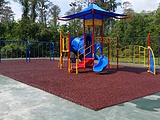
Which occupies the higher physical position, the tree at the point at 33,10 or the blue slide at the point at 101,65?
the tree at the point at 33,10

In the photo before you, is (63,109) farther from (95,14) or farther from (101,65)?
(95,14)

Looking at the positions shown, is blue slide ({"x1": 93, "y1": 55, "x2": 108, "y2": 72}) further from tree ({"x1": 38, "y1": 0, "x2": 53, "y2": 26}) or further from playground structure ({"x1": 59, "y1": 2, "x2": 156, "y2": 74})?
tree ({"x1": 38, "y1": 0, "x2": 53, "y2": 26})

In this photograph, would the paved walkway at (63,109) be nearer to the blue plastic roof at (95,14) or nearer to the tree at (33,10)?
the blue plastic roof at (95,14)

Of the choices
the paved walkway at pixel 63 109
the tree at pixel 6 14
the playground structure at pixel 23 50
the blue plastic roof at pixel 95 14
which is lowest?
the paved walkway at pixel 63 109

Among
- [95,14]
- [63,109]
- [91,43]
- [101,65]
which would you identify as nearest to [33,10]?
[91,43]

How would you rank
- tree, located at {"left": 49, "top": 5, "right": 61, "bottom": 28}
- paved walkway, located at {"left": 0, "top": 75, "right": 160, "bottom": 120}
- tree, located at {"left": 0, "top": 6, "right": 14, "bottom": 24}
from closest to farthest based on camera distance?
paved walkway, located at {"left": 0, "top": 75, "right": 160, "bottom": 120}
tree, located at {"left": 0, "top": 6, "right": 14, "bottom": 24}
tree, located at {"left": 49, "top": 5, "right": 61, "bottom": 28}

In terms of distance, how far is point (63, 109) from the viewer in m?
3.62

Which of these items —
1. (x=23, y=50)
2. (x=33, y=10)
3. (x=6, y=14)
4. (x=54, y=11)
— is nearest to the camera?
(x=23, y=50)

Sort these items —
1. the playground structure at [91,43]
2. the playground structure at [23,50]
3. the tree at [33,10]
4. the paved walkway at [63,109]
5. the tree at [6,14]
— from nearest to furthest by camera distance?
the paved walkway at [63,109] → the playground structure at [91,43] → the playground structure at [23,50] → the tree at [33,10] → the tree at [6,14]

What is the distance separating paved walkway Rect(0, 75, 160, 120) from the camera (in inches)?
127

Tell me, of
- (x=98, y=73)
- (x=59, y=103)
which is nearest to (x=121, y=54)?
(x=98, y=73)

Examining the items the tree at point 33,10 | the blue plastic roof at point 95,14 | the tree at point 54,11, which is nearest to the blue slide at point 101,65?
the blue plastic roof at point 95,14

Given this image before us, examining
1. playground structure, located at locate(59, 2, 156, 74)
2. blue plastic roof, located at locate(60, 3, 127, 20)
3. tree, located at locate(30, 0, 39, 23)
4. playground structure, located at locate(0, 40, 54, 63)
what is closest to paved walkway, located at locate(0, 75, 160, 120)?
playground structure, located at locate(59, 2, 156, 74)

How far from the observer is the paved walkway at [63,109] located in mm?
3221
